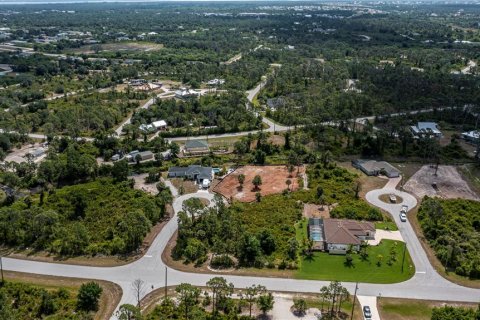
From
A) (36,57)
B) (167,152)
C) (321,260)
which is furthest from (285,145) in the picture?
(36,57)

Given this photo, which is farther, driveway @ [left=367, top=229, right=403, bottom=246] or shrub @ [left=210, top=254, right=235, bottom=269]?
driveway @ [left=367, top=229, right=403, bottom=246]

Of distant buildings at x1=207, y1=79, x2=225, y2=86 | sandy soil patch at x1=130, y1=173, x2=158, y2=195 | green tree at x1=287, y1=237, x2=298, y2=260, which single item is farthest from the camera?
distant buildings at x1=207, y1=79, x2=225, y2=86

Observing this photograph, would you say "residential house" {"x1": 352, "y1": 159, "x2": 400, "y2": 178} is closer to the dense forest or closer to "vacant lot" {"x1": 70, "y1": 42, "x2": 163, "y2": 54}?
the dense forest

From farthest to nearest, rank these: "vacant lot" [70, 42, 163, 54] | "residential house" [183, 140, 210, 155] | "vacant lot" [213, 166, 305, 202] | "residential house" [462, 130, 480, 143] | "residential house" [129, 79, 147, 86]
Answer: "vacant lot" [70, 42, 163, 54] < "residential house" [129, 79, 147, 86] < "residential house" [462, 130, 480, 143] < "residential house" [183, 140, 210, 155] < "vacant lot" [213, 166, 305, 202]

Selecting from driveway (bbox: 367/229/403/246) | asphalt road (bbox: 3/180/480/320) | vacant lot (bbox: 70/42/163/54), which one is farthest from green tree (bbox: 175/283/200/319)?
vacant lot (bbox: 70/42/163/54)

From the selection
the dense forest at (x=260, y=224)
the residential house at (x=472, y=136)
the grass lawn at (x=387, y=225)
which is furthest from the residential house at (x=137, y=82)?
the grass lawn at (x=387, y=225)

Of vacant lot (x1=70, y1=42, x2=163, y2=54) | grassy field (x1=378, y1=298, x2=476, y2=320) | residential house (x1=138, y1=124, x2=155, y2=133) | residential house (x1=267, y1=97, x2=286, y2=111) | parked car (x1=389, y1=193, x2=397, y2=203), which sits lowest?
grassy field (x1=378, y1=298, x2=476, y2=320)

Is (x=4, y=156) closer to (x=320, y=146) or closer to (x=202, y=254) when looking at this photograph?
(x=202, y=254)

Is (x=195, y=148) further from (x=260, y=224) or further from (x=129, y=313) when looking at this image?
→ (x=129, y=313)
